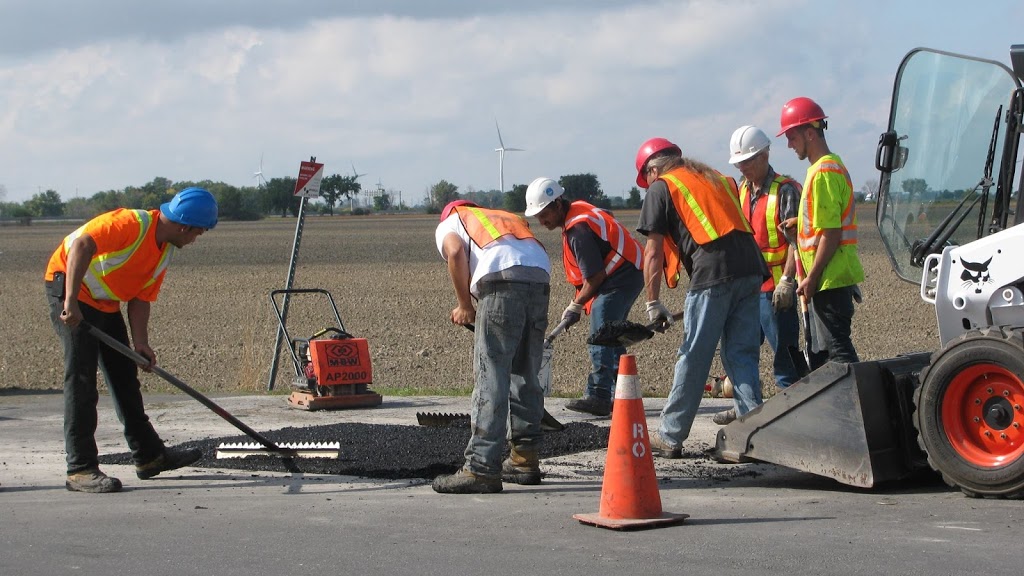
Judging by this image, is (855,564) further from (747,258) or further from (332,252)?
(332,252)

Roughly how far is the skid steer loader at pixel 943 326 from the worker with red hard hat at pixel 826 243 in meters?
0.50

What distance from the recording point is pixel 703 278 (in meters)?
7.37

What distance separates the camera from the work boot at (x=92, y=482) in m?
6.95

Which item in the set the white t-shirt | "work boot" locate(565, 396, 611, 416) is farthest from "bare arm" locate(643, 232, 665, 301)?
"work boot" locate(565, 396, 611, 416)

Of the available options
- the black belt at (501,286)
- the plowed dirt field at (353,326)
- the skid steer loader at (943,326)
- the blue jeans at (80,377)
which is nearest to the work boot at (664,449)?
the skid steer loader at (943,326)

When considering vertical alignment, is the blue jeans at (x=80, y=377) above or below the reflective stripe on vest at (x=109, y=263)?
below

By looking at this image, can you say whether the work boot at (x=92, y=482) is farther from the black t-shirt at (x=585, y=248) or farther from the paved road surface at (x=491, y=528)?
the black t-shirt at (x=585, y=248)

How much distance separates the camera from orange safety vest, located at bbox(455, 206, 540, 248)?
6.75 metres

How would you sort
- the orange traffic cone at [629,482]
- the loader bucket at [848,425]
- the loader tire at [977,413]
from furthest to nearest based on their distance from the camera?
the loader bucket at [848,425] < the loader tire at [977,413] < the orange traffic cone at [629,482]

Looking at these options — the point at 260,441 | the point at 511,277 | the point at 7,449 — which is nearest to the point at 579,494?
the point at 511,277

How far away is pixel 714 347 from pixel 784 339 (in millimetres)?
1283

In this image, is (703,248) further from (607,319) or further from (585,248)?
(607,319)

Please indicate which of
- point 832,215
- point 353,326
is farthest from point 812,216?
point 353,326

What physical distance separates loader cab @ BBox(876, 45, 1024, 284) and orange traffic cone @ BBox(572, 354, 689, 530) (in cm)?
227
